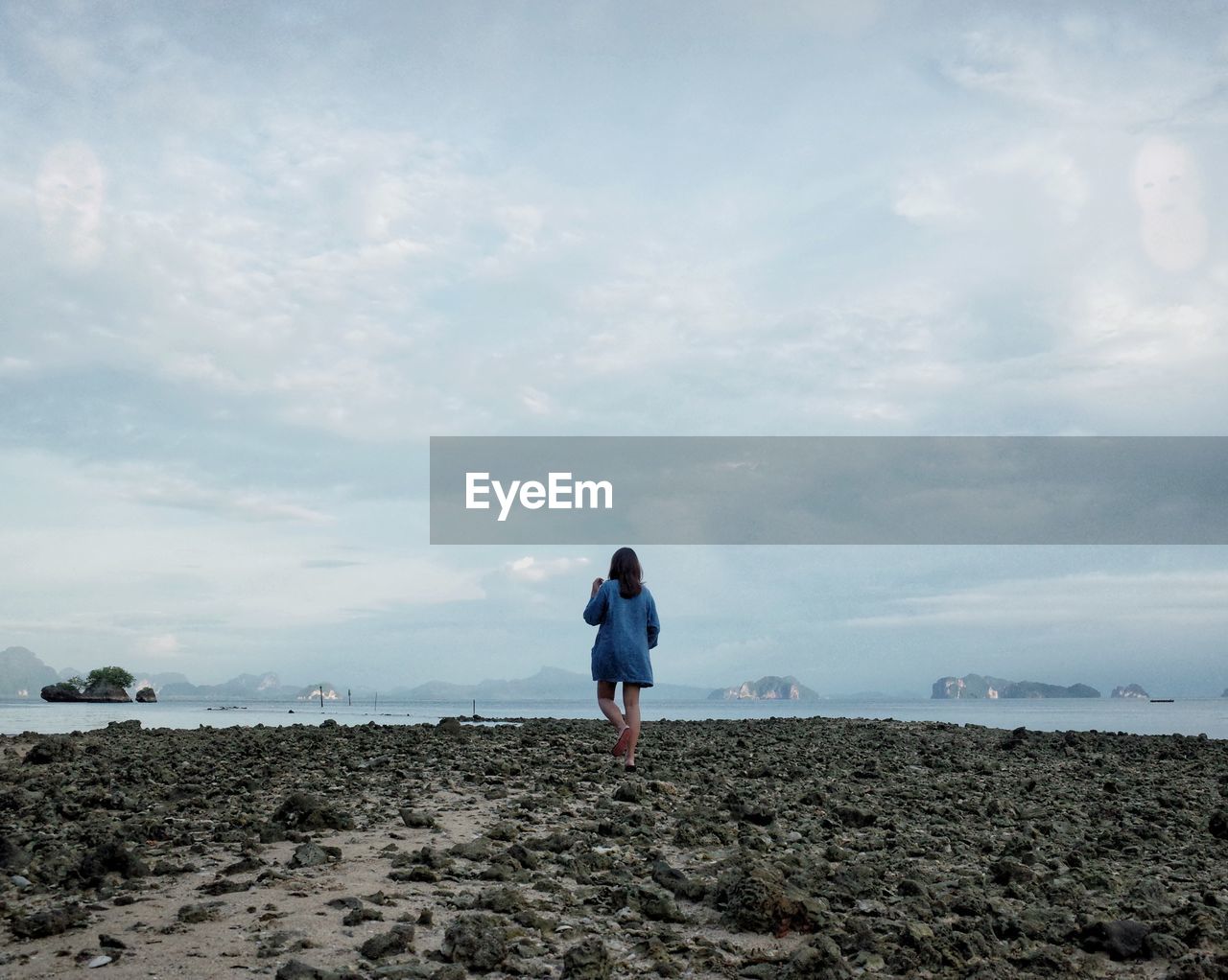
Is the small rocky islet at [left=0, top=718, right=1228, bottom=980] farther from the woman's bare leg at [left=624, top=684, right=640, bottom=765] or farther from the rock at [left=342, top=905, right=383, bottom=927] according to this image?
the woman's bare leg at [left=624, top=684, right=640, bottom=765]

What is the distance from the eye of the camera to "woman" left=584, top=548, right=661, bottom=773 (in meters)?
11.7

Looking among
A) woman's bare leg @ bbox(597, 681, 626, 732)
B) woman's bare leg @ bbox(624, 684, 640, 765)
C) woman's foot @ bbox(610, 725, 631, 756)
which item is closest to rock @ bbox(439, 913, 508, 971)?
woman's bare leg @ bbox(624, 684, 640, 765)

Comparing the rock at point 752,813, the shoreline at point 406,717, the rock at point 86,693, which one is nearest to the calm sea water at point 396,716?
the shoreline at point 406,717

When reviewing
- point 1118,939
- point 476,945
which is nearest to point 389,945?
point 476,945

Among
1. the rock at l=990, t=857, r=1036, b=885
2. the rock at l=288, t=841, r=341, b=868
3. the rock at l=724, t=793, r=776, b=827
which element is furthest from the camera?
the rock at l=724, t=793, r=776, b=827

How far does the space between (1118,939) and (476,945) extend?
3698 mm

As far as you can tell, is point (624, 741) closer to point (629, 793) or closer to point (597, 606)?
point (597, 606)

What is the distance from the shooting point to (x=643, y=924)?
6.10m

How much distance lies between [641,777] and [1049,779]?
20.8ft

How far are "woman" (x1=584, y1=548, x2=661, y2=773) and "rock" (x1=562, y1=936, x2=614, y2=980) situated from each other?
625 centimetres

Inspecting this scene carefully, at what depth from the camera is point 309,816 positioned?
332 inches

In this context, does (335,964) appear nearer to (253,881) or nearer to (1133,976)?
(253,881)

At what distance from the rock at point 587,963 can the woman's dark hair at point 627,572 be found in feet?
21.0

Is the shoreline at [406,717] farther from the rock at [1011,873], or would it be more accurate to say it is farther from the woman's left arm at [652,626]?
the rock at [1011,873]
